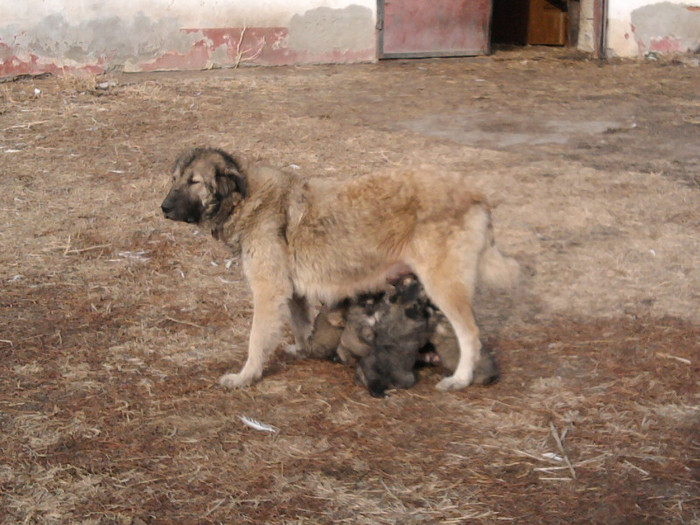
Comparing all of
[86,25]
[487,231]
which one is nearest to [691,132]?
[487,231]

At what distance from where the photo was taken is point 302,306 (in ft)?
17.8

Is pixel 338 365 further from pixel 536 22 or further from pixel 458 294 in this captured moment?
pixel 536 22

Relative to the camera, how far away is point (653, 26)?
1378cm

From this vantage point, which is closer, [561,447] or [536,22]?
[561,447]

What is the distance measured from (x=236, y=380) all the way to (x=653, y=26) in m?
11.6

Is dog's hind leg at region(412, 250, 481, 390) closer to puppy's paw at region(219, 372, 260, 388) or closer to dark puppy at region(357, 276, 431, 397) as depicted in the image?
dark puppy at region(357, 276, 431, 397)

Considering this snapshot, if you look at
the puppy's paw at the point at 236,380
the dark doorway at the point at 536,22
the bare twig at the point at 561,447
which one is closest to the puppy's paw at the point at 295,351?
the puppy's paw at the point at 236,380

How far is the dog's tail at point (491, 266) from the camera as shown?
4.90 m

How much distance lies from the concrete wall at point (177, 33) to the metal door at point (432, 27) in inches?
12.0

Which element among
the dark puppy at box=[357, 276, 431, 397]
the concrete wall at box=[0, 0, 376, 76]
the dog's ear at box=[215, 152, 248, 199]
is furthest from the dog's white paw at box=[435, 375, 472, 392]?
the concrete wall at box=[0, 0, 376, 76]

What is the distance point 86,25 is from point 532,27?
28.4 ft

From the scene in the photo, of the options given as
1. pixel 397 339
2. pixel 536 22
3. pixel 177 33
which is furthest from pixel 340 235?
pixel 536 22

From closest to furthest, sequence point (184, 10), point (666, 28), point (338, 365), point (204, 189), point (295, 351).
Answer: point (204, 189)
point (338, 365)
point (295, 351)
point (184, 10)
point (666, 28)

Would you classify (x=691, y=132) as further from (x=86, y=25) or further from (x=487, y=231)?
(x=86, y=25)
